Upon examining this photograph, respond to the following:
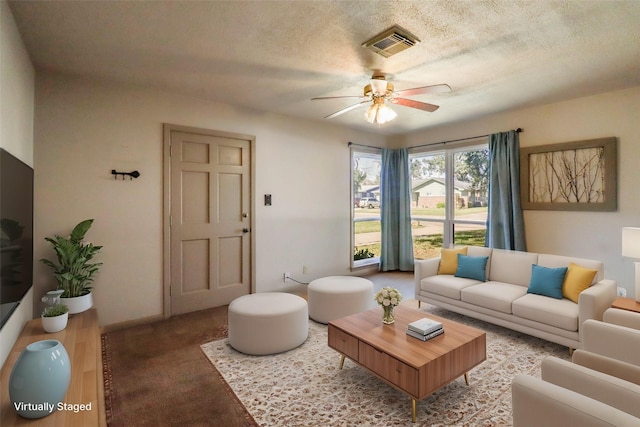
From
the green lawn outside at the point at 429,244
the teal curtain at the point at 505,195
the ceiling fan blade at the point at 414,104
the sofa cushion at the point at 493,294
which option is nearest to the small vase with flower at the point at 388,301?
the sofa cushion at the point at 493,294

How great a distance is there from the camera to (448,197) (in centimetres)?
539

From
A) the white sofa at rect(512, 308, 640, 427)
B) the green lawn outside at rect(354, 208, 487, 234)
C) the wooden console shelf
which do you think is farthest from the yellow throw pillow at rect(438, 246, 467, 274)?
the wooden console shelf

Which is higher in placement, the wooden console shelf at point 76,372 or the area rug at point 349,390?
the wooden console shelf at point 76,372

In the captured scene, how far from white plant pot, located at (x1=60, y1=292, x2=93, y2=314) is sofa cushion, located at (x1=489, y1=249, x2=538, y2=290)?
4.22m

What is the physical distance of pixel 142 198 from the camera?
3430 mm

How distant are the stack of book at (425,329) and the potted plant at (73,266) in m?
2.78

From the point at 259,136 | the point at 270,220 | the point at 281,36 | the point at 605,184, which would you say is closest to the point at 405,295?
the point at 270,220

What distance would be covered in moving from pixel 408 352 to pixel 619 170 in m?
3.56

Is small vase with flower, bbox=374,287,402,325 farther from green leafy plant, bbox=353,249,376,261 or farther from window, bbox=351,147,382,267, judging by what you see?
green leafy plant, bbox=353,249,376,261

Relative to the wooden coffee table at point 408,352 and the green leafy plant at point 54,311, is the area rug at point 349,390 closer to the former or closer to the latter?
the wooden coffee table at point 408,352

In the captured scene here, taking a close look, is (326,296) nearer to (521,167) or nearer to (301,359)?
(301,359)

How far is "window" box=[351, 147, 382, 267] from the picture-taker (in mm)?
Answer: 5531

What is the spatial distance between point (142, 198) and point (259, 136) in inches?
65.7

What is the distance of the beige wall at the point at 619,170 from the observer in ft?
11.6
